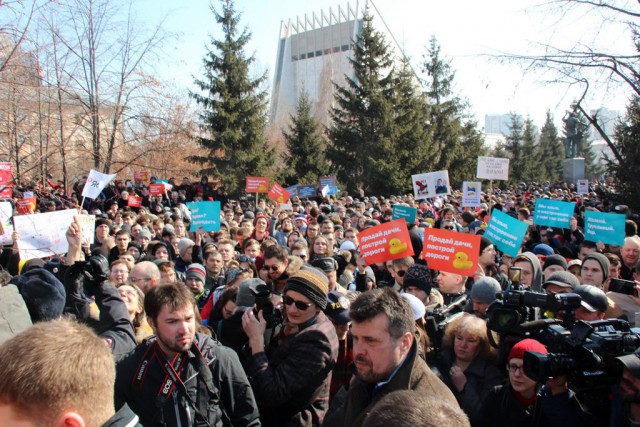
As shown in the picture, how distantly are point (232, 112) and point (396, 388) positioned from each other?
2875cm

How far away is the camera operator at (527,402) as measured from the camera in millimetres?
2871

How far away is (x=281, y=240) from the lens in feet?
34.9

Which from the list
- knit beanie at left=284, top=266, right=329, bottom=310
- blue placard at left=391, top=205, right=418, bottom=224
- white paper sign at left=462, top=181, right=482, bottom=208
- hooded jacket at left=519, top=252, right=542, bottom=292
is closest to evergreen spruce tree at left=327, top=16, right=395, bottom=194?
white paper sign at left=462, top=181, right=482, bottom=208

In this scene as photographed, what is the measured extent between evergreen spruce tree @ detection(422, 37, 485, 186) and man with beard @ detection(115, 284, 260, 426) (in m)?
39.0

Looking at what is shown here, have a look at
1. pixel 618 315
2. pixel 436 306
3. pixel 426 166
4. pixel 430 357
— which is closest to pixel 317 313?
pixel 430 357

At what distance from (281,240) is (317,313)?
23.6ft

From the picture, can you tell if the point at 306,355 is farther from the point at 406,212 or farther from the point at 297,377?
the point at 406,212

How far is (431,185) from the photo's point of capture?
15.5 meters

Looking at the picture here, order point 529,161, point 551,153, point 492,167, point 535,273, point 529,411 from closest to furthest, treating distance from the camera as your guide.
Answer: point 529,411 → point 535,273 → point 492,167 → point 529,161 → point 551,153

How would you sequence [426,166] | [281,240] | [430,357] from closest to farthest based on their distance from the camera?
[430,357] < [281,240] < [426,166]

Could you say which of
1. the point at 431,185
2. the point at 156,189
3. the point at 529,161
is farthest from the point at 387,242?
the point at 529,161

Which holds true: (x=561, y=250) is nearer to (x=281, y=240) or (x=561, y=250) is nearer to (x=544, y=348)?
(x=281, y=240)

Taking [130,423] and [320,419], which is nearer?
[130,423]

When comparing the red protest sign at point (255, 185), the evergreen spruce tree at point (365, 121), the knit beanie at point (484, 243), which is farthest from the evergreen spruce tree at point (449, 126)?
the knit beanie at point (484, 243)
